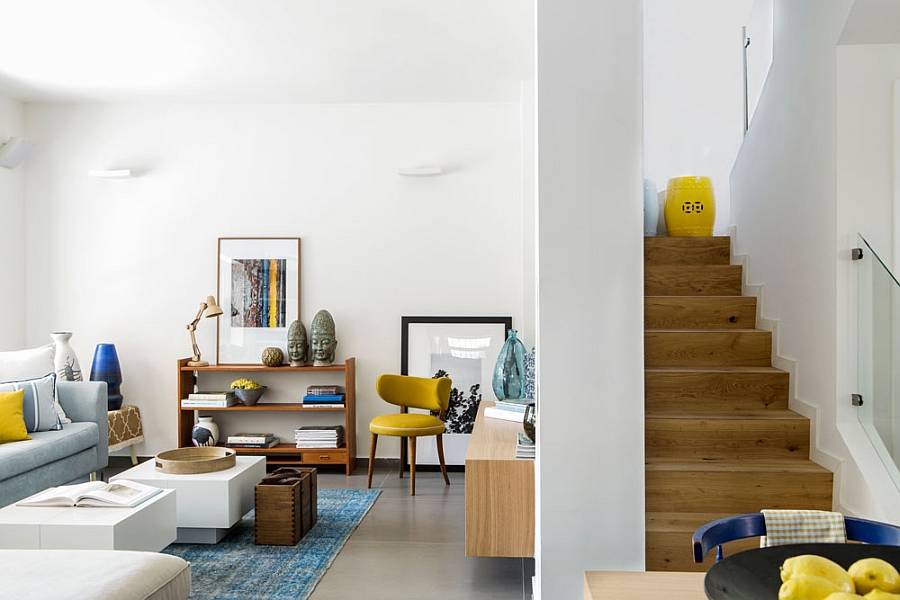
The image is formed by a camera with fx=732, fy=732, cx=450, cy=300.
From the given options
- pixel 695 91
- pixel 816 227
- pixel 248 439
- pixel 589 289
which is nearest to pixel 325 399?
pixel 248 439

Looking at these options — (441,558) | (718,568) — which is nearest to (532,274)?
(441,558)

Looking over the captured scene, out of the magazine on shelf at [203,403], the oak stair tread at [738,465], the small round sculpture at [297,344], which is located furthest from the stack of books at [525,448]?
Answer: the magazine on shelf at [203,403]

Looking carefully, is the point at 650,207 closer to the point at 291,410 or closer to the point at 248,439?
the point at 291,410

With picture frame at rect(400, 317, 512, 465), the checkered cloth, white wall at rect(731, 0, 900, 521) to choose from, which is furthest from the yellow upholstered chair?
the checkered cloth

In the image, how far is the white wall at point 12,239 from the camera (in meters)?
5.96

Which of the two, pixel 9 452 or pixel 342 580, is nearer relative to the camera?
pixel 342 580

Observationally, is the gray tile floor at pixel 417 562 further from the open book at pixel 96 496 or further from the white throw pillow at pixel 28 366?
the white throw pillow at pixel 28 366

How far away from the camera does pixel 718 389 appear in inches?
142

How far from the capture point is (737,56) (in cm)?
561

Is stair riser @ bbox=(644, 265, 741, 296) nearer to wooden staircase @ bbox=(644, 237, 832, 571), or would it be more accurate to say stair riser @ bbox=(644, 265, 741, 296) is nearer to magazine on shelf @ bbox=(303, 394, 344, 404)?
wooden staircase @ bbox=(644, 237, 832, 571)

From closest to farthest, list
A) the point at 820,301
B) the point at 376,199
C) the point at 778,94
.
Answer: the point at 820,301 → the point at 778,94 → the point at 376,199

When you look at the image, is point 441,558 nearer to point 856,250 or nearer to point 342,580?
point 342,580

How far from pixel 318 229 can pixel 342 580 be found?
10.8ft

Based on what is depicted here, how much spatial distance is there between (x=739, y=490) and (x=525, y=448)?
910mm
